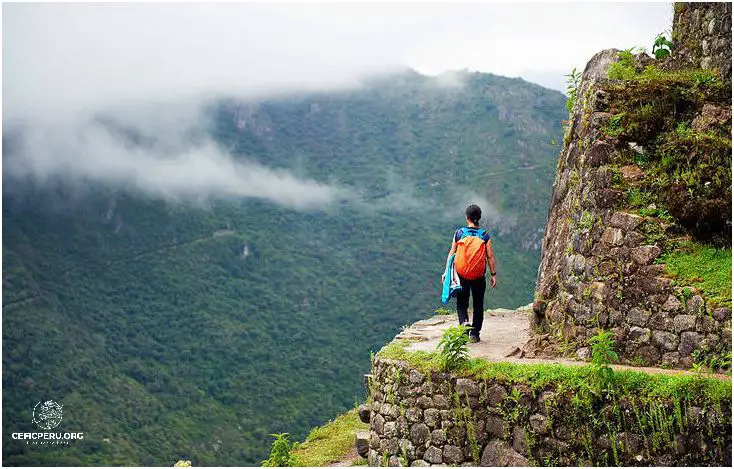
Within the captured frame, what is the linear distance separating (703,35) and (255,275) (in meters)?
73.3

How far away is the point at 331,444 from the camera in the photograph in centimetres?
1087

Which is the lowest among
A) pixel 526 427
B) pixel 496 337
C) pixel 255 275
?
pixel 255 275

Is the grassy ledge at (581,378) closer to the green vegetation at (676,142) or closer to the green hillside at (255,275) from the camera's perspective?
the green vegetation at (676,142)

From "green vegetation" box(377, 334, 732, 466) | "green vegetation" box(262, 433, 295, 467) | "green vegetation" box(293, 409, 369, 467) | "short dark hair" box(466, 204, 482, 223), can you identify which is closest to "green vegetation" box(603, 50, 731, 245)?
"short dark hair" box(466, 204, 482, 223)

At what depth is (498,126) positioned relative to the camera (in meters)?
101

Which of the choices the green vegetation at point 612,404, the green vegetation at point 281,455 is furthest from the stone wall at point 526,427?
the green vegetation at point 281,455

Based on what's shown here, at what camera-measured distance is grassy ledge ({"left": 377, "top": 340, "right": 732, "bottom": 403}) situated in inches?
276

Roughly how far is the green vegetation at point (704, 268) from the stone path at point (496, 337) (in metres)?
0.87

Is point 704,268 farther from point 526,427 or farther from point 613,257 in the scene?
point 526,427

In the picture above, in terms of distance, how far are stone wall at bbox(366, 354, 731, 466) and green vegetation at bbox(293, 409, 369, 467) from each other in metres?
1.41

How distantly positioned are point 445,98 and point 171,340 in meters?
63.3

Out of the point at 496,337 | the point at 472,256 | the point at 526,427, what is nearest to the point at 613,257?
A: the point at 472,256

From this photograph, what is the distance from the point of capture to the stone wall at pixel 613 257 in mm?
7820

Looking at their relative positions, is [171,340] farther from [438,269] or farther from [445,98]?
[445,98]
